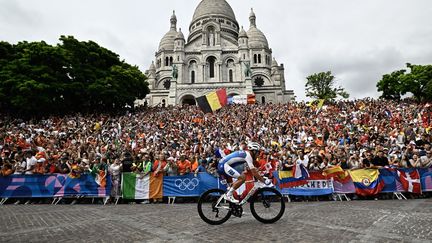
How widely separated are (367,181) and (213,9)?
230ft

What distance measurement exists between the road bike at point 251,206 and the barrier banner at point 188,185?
3.91 metres

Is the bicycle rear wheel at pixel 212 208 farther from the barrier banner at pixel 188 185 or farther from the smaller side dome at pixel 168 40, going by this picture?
the smaller side dome at pixel 168 40

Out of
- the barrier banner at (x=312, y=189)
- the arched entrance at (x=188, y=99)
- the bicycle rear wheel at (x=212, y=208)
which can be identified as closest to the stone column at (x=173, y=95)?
the arched entrance at (x=188, y=99)

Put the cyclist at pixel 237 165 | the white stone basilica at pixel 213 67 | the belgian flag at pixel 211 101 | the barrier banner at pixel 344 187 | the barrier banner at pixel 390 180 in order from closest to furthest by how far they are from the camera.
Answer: the cyclist at pixel 237 165 < the barrier banner at pixel 390 180 < the barrier banner at pixel 344 187 < the belgian flag at pixel 211 101 < the white stone basilica at pixel 213 67

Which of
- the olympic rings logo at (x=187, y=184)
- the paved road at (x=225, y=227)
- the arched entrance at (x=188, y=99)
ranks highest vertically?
the arched entrance at (x=188, y=99)

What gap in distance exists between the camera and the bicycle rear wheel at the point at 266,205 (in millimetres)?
5809

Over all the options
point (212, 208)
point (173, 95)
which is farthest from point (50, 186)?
point (173, 95)

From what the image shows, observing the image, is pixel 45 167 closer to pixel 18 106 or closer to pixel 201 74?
pixel 18 106

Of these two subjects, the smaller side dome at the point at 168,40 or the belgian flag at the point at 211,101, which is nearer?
the belgian flag at the point at 211,101

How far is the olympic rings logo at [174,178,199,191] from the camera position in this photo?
9.80 meters

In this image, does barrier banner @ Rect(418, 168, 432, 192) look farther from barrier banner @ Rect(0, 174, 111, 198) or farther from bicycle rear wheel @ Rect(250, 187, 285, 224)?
barrier banner @ Rect(0, 174, 111, 198)

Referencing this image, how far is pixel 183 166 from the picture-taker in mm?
10367

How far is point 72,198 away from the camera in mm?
10031

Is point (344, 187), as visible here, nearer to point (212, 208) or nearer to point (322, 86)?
point (212, 208)
